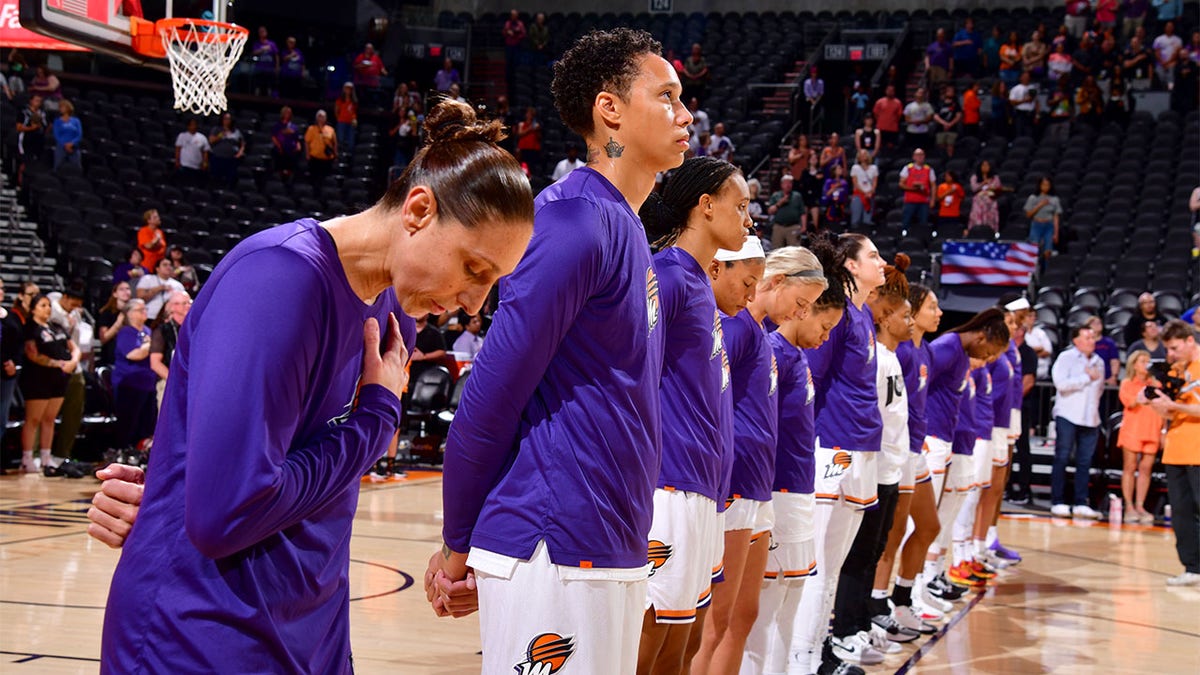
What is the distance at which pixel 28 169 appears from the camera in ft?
52.6

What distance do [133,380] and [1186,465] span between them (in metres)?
8.93

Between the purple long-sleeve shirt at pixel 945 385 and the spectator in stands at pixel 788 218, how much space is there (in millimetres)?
8075

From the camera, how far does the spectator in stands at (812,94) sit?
20.6 meters

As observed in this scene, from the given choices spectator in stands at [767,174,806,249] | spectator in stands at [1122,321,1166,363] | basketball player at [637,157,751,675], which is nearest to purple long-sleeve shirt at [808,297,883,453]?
basketball player at [637,157,751,675]

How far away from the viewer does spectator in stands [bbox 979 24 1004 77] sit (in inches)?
778

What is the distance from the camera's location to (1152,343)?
11.9 m

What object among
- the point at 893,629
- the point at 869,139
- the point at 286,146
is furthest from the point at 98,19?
the point at 869,139

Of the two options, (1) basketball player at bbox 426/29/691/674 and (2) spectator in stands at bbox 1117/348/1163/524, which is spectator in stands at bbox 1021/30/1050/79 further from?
(1) basketball player at bbox 426/29/691/674

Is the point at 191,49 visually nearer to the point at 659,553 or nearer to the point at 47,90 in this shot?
the point at 659,553

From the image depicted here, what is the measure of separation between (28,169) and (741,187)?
14.7m

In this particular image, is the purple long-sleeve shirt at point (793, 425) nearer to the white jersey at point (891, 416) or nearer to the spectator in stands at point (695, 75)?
the white jersey at point (891, 416)

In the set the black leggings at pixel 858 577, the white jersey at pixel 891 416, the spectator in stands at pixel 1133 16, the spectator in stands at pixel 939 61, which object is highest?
the spectator in stands at pixel 1133 16

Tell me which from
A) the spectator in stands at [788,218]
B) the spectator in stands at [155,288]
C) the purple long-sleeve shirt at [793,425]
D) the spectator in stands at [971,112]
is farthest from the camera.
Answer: the spectator in stands at [971,112]

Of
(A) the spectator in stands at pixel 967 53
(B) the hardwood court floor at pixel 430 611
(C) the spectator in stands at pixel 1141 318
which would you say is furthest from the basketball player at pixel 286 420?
(A) the spectator in stands at pixel 967 53
